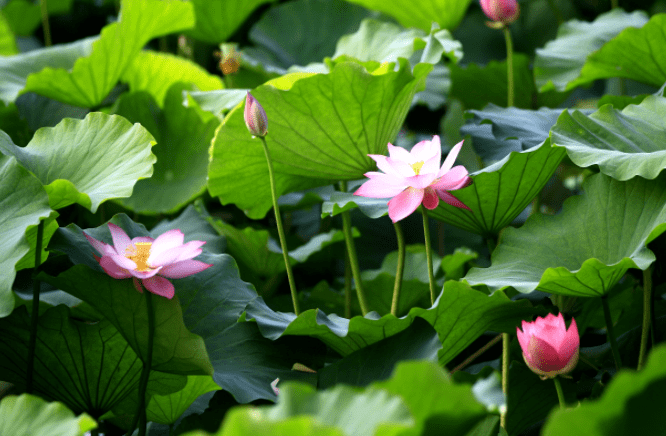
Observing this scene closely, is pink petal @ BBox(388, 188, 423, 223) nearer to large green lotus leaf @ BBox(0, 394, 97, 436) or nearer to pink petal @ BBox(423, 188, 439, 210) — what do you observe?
pink petal @ BBox(423, 188, 439, 210)

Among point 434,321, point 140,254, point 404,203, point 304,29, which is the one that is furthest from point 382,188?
point 304,29

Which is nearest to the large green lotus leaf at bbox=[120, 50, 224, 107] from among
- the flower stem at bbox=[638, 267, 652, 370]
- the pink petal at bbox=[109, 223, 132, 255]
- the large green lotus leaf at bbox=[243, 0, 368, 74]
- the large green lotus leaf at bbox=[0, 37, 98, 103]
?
Answer: the large green lotus leaf at bbox=[0, 37, 98, 103]

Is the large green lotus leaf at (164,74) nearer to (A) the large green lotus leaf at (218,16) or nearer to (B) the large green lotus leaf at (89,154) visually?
(A) the large green lotus leaf at (218,16)

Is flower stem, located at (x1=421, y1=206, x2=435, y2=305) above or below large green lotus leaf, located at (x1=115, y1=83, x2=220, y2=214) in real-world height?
above

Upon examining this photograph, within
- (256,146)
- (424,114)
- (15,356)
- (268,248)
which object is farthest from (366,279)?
(424,114)

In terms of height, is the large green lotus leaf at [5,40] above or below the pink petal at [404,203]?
below

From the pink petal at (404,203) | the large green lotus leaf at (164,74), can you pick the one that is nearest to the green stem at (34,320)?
the pink petal at (404,203)

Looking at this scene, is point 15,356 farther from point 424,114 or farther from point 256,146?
point 424,114
